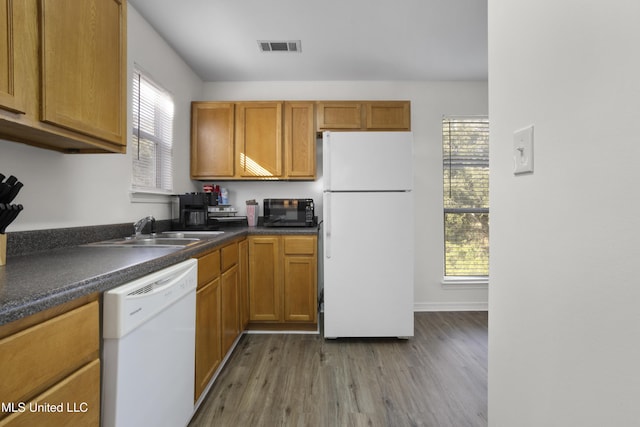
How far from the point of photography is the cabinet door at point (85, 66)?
1201mm

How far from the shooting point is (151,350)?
1.24 meters

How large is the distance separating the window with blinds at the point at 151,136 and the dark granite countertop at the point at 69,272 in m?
0.97

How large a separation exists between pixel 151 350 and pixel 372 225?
197 cm

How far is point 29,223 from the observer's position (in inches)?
60.9

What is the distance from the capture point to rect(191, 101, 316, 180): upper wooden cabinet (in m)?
3.35

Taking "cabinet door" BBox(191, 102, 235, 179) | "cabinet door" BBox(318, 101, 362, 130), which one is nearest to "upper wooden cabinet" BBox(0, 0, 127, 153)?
"cabinet door" BBox(191, 102, 235, 179)

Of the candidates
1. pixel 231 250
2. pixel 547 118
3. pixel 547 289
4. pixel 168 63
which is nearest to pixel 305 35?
pixel 168 63

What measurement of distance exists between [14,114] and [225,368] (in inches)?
75.8

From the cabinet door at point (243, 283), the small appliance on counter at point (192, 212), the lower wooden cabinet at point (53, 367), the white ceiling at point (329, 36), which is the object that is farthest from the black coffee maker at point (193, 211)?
the lower wooden cabinet at point (53, 367)

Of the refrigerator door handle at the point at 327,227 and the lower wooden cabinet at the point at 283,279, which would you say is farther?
the lower wooden cabinet at the point at 283,279

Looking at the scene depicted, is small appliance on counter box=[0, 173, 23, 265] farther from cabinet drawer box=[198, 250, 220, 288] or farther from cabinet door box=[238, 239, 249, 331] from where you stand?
cabinet door box=[238, 239, 249, 331]

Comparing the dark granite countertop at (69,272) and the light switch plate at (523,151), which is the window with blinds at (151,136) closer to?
the dark granite countertop at (69,272)

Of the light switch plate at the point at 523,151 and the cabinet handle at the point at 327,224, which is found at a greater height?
the light switch plate at the point at 523,151

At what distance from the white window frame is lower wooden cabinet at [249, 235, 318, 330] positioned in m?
0.92
